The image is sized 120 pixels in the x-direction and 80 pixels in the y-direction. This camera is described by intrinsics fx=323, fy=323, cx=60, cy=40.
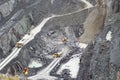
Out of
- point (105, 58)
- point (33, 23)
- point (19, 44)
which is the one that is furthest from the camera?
point (33, 23)

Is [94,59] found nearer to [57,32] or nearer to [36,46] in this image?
[36,46]

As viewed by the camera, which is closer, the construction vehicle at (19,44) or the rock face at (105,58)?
the rock face at (105,58)

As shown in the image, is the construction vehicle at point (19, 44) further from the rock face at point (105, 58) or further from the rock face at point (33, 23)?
the rock face at point (105, 58)

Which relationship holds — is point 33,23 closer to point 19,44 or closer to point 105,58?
point 19,44

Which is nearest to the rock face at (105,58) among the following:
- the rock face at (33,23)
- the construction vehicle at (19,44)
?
the rock face at (33,23)

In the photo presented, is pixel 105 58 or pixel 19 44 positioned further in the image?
pixel 19 44

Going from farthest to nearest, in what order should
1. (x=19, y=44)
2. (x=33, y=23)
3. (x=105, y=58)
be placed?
(x=33, y=23)
(x=19, y=44)
(x=105, y=58)

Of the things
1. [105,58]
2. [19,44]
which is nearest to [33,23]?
[19,44]

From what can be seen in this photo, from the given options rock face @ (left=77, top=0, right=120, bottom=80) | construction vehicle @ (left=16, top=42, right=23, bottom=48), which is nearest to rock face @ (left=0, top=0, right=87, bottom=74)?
construction vehicle @ (left=16, top=42, right=23, bottom=48)

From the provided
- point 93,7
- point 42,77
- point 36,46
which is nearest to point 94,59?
point 42,77
